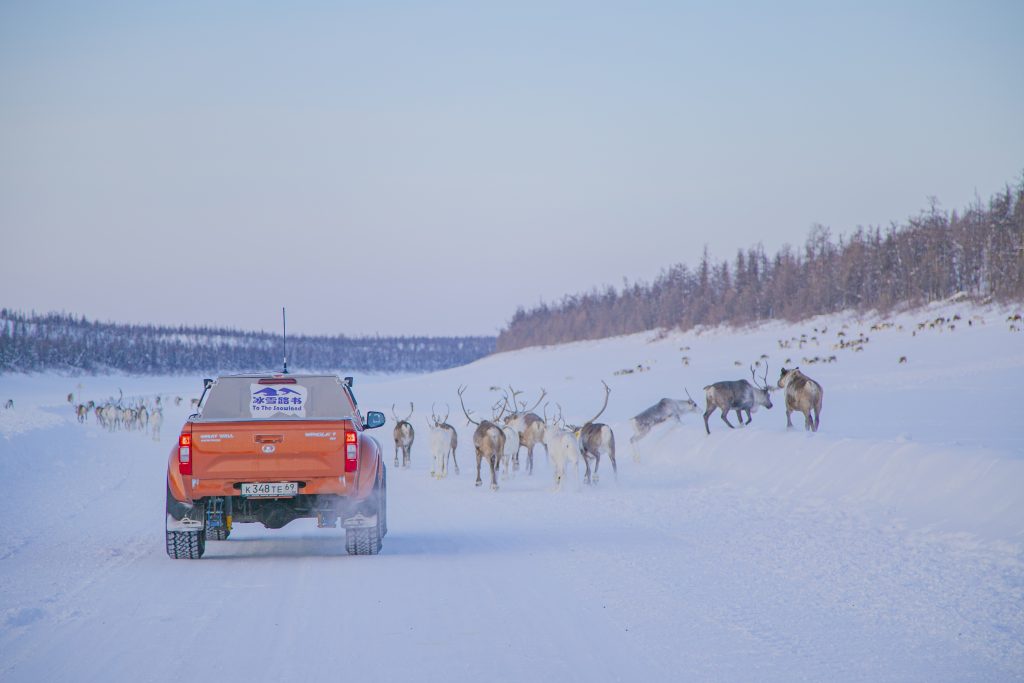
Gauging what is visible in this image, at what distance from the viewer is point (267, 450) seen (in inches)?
415

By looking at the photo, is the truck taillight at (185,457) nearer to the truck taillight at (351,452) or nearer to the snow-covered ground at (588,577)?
the snow-covered ground at (588,577)

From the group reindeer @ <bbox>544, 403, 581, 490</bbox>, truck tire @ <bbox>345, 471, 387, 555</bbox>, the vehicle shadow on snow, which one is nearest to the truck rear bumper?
truck tire @ <bbox>345, 471, 387, 555</bbox>

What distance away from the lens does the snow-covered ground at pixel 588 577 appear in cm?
666

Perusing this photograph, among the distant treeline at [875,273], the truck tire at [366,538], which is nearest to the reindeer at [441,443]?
the truck tire at [366,538]

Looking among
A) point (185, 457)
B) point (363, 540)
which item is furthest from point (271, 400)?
point (363, 540)

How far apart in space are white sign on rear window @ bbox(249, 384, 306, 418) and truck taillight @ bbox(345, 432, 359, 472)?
1073 millimetres

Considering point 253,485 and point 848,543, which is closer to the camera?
point 253,485

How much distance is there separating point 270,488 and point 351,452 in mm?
922

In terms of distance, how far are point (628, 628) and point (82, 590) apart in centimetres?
506

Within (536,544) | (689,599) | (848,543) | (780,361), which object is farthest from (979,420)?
(780,361)

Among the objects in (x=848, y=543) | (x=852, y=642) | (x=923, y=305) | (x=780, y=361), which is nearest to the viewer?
(x=852, y=642)

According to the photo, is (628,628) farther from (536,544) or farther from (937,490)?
(937,490)

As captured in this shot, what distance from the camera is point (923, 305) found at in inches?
2724

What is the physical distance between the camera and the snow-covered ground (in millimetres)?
6656
